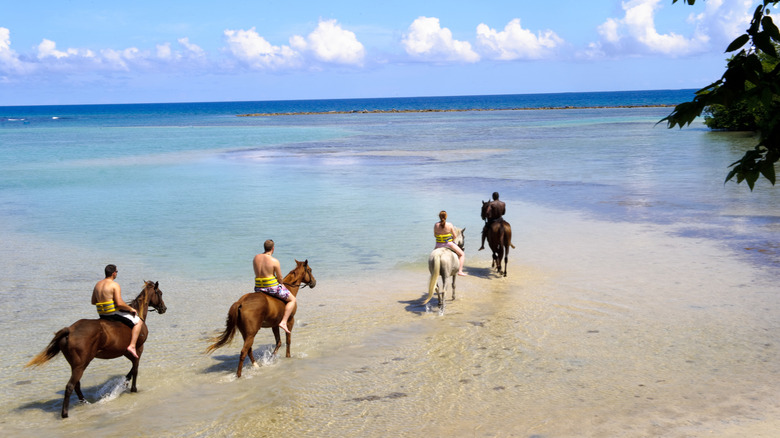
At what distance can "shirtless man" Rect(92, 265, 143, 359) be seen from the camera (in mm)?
8828

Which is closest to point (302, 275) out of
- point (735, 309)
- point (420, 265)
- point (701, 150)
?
point (420, 265)

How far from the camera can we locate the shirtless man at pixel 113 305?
883 cm

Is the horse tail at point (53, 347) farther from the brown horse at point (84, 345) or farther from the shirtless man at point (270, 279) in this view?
the shirtless man at point (270, 279)

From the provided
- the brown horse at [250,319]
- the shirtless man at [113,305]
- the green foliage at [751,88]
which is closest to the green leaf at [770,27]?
the green foliage at [751,88]

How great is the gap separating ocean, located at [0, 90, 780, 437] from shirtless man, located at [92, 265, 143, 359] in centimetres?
96

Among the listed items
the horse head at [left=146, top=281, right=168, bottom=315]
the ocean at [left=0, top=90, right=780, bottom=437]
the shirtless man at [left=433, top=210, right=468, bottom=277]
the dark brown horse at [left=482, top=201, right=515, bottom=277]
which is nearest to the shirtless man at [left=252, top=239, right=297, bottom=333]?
the ocean at [left=0, top=90, right=780, bottom=437]

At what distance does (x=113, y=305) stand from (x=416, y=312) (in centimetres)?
579

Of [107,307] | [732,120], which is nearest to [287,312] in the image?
[107,307]

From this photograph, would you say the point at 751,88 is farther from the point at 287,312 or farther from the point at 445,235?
the point at 445,235

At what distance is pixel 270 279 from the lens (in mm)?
10281

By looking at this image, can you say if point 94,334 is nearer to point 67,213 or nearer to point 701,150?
Answer: point 67,213

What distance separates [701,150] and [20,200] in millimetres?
41631

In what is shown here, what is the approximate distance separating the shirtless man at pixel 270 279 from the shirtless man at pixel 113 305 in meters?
1.91

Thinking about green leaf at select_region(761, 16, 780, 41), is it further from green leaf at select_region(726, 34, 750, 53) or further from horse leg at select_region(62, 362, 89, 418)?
horse leg at select_region(62, 362, 89, 418)
